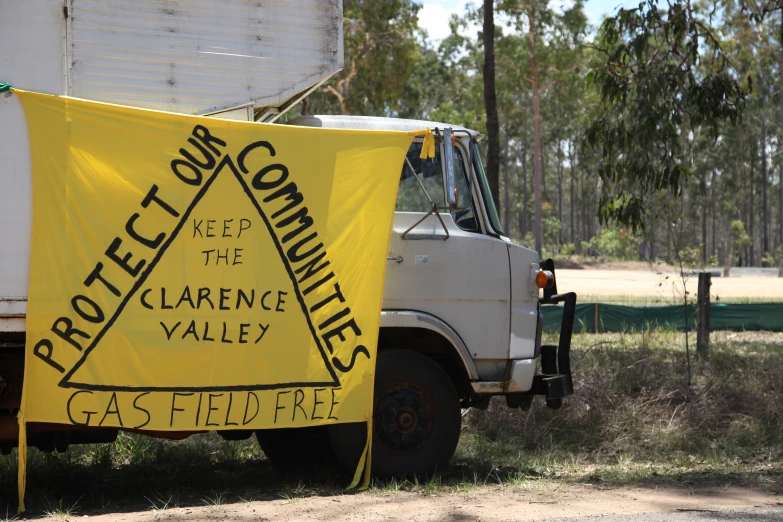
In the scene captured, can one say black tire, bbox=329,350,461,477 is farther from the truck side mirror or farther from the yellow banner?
the truck side mirror

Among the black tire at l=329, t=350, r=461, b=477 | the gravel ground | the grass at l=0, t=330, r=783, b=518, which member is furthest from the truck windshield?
the gravel ground

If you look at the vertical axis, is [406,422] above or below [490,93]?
below

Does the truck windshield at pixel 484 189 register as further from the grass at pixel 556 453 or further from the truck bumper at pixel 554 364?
the grass at pixel 556 453

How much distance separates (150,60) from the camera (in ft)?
18.8

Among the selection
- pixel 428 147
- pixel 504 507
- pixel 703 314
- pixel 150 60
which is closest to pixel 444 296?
pixel 428 147

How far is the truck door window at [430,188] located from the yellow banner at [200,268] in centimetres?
25

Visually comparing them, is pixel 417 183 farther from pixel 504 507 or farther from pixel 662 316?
pixel 662 316

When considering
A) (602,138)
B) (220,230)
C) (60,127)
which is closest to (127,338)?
(220,230)

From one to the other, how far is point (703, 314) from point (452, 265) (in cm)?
607

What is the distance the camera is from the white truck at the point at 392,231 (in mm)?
5371

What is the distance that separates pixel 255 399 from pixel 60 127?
213 cm

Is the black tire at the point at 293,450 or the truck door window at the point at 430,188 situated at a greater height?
the truck door window at the point at 430,188

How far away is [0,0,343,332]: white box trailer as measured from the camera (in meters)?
5.31

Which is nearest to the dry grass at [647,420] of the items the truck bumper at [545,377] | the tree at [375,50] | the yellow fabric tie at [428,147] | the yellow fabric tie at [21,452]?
the truck bumper at [545,377]
